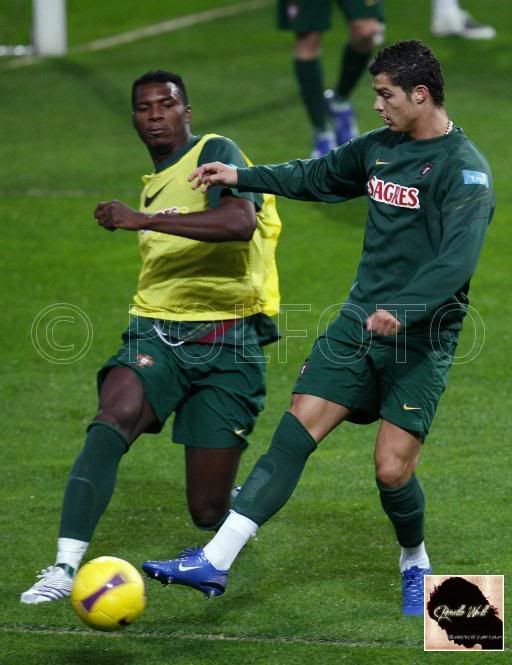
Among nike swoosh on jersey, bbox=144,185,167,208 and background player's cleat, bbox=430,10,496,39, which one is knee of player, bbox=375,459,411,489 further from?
background player's cleat, bbox=430,10,496,39

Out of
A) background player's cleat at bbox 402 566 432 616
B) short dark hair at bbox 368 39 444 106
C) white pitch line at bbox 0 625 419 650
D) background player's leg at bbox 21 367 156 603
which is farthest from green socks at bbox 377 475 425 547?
short dark hair at bbox 368 39 444 106

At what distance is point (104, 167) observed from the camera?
1212 centimetres

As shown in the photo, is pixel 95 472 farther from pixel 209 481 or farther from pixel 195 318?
pixel 195 318

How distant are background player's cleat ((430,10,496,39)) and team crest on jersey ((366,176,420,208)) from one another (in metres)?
10.6

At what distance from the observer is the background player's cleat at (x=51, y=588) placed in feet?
16.5

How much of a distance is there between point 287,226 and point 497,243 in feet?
5.22

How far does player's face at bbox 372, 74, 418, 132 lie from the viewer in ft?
16.3

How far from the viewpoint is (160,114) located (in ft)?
18.8

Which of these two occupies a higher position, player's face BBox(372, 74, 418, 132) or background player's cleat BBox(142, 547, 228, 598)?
player's face BBox(372, 74, 418, 132)

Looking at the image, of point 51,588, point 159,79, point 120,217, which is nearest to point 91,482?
point 51,588

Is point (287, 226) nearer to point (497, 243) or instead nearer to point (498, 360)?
point (497, 243)

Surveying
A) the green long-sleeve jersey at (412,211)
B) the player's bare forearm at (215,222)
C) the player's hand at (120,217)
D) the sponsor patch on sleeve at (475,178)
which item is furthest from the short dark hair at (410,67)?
the player's hand at (120,217)

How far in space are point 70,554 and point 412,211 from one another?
5.67 feet

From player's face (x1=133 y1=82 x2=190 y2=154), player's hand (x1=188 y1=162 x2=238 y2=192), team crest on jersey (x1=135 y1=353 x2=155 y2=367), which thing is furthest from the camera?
player's face (x1=133 y1=82 x2=190 y2=154)
